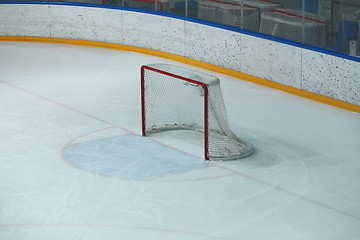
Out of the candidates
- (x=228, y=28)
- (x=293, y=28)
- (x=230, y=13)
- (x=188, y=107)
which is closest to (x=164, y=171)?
(x=188, y=107)

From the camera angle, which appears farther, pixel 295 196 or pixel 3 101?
pixel 3 101

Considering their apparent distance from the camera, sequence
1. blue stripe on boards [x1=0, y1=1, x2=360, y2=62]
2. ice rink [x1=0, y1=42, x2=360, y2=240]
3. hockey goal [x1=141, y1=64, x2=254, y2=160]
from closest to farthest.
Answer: ice rink [x1=0, y1=42, x2=360, y2=240] < hockey goal [x1=141, y1=64, x2=254, y2=160] < blue stripe on boards [x1=0, y1=1, x2=360, y2=62]

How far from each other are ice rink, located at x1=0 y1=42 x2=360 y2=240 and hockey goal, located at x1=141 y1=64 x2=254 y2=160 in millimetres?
161

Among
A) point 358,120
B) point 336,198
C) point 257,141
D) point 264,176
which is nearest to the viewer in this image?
point 336,198

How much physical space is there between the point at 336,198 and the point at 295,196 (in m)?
0.37

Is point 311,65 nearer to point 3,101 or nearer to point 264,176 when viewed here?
point 264,176

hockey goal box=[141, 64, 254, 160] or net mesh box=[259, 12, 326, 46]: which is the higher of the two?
net mesh box=[259, 12, 326, 46]

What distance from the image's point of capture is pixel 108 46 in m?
13.3

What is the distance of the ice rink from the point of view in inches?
238

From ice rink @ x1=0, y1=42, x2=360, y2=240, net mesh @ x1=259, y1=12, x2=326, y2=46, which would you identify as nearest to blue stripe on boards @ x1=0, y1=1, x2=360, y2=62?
net mesh @ x1=259, y1=12, x2=326, y2=46

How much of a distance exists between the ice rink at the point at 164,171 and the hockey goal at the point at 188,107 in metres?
0.16

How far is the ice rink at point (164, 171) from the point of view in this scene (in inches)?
238

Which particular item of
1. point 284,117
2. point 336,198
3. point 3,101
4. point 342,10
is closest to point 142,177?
point 336,198

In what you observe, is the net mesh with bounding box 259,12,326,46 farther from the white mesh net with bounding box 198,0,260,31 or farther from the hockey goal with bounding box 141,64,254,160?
the hockey goal with bounding box 141,64,254,160
